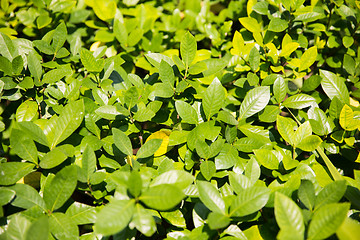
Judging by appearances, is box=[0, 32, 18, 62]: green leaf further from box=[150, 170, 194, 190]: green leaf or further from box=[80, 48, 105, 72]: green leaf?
box=[150, 170, 194, 190]: green leaf

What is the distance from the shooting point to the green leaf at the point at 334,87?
1427 millimetres

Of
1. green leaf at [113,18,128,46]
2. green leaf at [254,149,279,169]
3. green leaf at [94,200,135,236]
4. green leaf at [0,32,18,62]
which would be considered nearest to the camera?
green leaf at [94,200,135,236]

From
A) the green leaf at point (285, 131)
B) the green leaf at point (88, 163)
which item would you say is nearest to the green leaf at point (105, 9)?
the green leaf at point (88, 163)

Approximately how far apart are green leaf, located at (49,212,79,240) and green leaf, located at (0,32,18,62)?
0.94 m

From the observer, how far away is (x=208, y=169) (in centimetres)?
116

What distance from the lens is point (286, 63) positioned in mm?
1609

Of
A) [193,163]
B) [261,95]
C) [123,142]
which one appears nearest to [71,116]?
[123,142]

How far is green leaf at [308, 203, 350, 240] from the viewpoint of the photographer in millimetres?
826

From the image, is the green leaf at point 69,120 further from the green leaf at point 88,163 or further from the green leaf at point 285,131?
the green leaf at point 285,131

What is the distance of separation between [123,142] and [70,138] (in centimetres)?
36

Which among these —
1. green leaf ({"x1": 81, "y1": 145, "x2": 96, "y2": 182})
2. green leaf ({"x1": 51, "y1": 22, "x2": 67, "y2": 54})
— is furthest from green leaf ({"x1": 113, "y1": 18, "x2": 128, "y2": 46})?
green leaf ({"x1": 81, "y1": 145, "x2": 96, "y2": 182})

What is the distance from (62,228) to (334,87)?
4.96ft

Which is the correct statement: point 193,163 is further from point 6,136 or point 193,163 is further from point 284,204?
point 6,136

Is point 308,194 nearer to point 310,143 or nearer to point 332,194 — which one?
point 332,194
